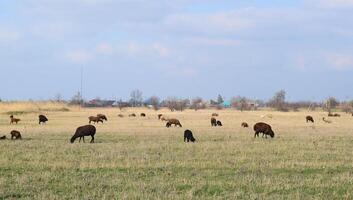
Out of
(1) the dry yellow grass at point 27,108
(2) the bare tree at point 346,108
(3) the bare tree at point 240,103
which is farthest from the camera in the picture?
(3) the bare tree at point 240,103

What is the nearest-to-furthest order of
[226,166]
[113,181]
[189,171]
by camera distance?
[113,181] < [189,171] < [226,166]

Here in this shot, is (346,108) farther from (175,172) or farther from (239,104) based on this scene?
(175,172)

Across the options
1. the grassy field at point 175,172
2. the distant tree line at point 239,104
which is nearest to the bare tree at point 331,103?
the distant tree line at point 239,104

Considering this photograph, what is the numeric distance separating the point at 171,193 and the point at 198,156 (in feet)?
29.5

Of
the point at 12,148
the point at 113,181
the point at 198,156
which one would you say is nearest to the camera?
the point at 113,181

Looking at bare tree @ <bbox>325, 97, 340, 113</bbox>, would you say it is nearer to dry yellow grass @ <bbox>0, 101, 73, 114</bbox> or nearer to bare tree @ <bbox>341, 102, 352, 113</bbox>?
bare tree @ <bbox>341, 102, 352, 113</bbox>

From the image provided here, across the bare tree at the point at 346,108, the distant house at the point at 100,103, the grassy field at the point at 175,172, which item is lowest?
the grassy field at the point at 175,172

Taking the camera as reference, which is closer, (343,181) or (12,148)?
(343,181)

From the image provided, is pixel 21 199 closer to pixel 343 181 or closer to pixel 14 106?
pixel 343 181

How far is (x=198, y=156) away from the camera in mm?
21969

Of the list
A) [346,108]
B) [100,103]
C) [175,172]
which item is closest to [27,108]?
[175,172]

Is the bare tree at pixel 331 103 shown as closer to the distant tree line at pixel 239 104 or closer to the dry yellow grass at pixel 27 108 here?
the distant tree line at pixel 239 104

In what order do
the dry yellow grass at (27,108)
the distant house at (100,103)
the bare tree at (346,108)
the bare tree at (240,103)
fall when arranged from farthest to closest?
the distant house at (100,103), the bare tree at (240,103), the bare tree at (346,108), the dry yellow grass at (27,108)

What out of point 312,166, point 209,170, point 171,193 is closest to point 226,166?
point 209,170
